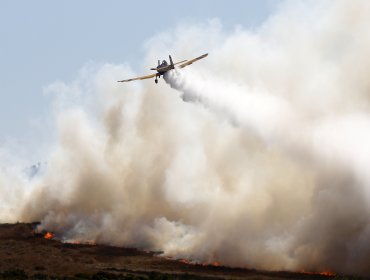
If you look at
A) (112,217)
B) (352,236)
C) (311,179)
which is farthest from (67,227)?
(352,236)

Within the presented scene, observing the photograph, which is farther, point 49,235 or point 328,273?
point 49,235

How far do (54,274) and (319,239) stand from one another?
37386 mm

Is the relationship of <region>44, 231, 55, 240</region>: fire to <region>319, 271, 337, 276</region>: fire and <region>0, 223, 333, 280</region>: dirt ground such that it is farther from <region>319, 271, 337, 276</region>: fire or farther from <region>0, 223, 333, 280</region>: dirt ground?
<region>319, 271, 337, 276</region>: fire

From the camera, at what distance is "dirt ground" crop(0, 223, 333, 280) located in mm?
81938

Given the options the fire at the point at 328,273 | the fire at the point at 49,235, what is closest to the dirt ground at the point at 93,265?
the fire at the point at 328,273

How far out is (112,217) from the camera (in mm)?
123562

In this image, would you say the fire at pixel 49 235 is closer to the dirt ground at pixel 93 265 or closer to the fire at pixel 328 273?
the dirt ground at pixel 93 265

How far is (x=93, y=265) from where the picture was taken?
92.0 m

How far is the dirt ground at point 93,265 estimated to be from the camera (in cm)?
8194

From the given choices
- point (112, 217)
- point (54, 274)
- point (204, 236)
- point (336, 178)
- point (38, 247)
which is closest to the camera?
point (54, 274)

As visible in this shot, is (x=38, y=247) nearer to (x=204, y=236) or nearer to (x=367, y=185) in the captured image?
(x=204, y=236)

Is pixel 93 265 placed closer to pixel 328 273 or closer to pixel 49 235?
pixel 49 235

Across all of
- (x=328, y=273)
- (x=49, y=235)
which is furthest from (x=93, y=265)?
(x=328, y=273)

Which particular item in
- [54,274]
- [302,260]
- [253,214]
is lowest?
[54,274]
